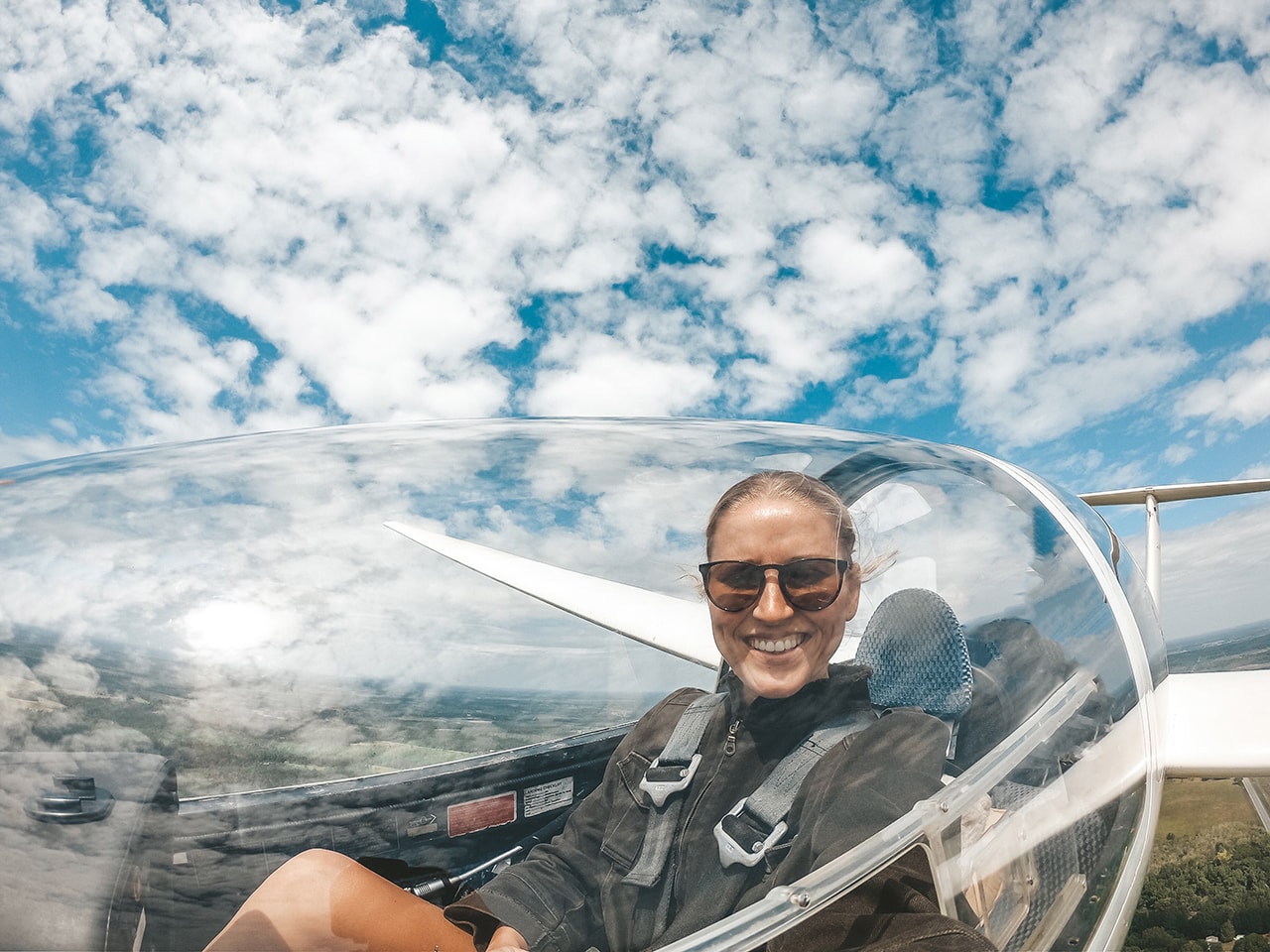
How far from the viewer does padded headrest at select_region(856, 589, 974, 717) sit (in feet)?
4.86

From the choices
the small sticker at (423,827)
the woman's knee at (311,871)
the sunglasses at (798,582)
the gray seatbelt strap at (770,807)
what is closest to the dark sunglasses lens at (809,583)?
the sunglasses at (798,582)

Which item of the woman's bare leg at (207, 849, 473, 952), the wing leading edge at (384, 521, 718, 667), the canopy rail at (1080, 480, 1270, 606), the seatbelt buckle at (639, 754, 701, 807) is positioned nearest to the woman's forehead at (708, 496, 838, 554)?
the wing leading edge at (384, 521, 718, 667)

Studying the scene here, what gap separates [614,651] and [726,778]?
1.44 feet

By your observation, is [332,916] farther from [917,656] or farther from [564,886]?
[917,656]

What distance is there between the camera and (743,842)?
1.31m

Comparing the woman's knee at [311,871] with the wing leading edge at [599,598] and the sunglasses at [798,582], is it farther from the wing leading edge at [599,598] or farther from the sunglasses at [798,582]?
the sunglasses at [798,582]

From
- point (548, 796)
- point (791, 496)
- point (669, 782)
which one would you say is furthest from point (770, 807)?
point (791, 496)

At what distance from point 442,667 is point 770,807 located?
673 millimetres

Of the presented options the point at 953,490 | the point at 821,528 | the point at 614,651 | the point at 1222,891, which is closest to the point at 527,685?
the point at 614,651

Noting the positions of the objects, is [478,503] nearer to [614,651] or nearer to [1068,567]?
[614,651]

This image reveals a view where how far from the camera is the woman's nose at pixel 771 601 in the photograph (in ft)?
5.03

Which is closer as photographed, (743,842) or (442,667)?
(743,842)

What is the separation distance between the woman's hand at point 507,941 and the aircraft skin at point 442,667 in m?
0.14

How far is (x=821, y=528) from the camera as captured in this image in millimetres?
1585
